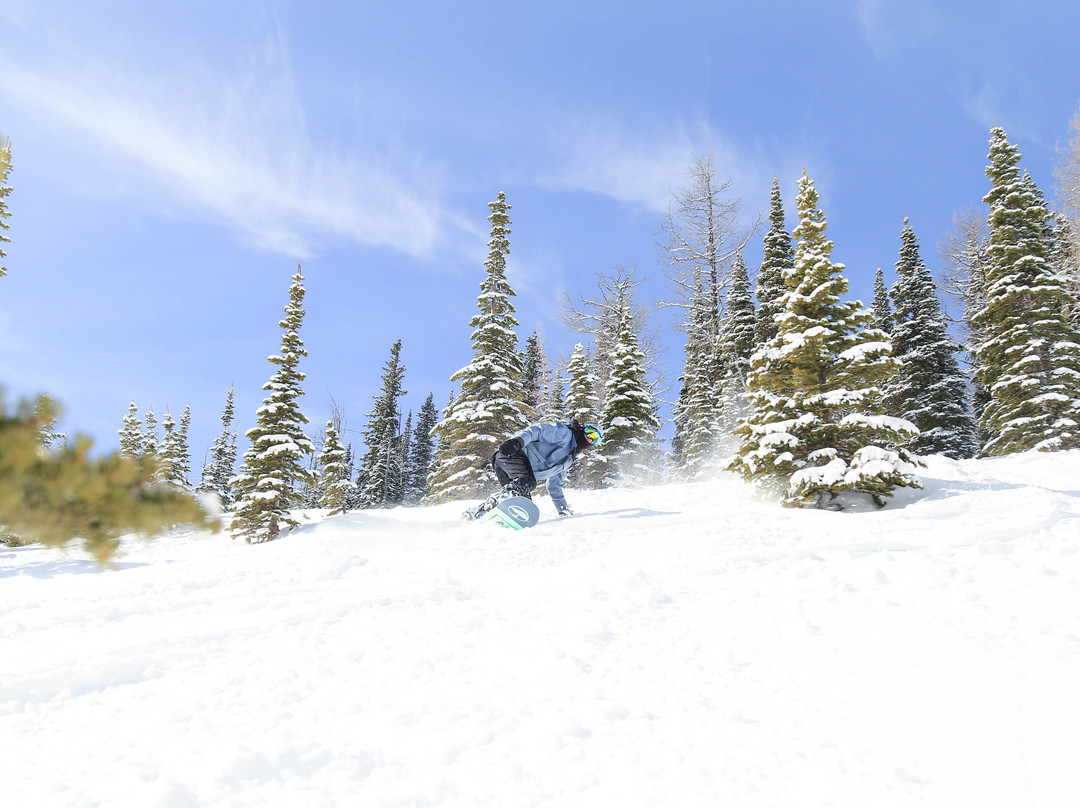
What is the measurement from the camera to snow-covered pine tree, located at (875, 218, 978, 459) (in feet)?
79.2

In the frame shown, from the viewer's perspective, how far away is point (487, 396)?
22719 mm

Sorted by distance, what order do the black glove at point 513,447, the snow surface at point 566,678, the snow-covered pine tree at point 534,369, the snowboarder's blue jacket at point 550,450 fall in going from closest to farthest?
the snow surface at point 566,678 → the black glove at point 513,447 → the snowboarder's blue jacket at point 550,450 → the snow-covered pine tree at point 534,369

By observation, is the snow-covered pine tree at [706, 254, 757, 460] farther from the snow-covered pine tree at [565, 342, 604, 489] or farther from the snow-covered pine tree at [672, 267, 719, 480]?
the snow-covered pine tree at [565, 342, 604, 489]

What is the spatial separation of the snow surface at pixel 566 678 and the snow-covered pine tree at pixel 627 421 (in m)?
17.1

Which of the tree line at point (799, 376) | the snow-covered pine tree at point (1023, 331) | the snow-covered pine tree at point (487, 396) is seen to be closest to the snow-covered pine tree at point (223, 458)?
the tree line at point (799, 376)

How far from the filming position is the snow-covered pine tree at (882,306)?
1134 inches

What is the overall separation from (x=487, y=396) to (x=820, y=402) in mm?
14279

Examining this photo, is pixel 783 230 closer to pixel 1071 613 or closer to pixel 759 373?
pixel 759 373

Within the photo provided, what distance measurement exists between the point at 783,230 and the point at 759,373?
16.4 metres

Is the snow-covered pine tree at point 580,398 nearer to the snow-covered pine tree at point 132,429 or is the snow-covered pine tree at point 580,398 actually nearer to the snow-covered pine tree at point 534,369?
the snow-covered pine tree at point 534,369

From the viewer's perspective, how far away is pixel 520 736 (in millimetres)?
3135

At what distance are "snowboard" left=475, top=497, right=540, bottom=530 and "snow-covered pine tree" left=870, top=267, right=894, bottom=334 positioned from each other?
26102mm

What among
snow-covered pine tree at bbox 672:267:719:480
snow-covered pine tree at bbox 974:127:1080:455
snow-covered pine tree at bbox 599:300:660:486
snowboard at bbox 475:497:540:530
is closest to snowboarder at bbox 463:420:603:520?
snowboard at bbox 475:497:540:530

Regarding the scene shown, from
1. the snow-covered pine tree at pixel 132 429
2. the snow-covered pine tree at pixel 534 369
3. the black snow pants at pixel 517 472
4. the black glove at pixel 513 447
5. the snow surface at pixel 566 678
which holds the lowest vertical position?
the snow surface at pixel 566 678
